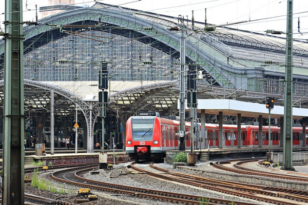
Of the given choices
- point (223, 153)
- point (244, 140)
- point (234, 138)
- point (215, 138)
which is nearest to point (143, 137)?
point (223, 153)

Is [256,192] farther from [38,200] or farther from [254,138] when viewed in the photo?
[254,138]

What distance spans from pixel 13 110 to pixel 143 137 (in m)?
24.5

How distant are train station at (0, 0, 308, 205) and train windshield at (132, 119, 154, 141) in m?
0.07

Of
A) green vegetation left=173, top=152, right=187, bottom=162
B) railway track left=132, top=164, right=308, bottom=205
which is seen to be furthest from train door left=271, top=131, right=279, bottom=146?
railway track left=132, top=164, right=308, bottom=205

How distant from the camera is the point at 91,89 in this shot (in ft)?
212

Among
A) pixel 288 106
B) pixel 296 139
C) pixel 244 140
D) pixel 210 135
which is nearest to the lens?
pixel 288 106

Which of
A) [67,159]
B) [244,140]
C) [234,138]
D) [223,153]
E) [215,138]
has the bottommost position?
[67,159]

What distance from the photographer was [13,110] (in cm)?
1285

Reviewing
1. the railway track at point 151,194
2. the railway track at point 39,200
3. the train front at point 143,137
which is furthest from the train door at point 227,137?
the railway track at point 39,200

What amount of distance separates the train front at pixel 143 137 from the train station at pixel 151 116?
0.07 meters

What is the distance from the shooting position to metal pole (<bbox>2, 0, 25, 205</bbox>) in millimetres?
12859

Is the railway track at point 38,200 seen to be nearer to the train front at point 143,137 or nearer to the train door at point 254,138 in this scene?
the train front at point 143,137

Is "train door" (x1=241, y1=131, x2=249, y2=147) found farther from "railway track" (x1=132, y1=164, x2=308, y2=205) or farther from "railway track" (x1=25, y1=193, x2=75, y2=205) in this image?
"railway track" (x1=25, y1=193, x2=75, y2=205)

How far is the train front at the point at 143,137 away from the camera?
121 ft
